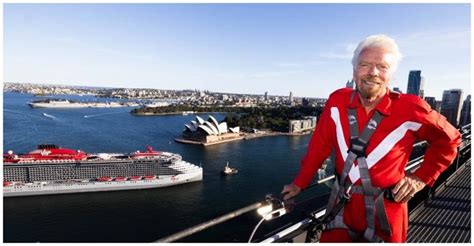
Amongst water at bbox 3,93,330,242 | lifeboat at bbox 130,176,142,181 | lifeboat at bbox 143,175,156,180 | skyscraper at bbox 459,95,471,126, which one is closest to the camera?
water at bbox 3,93,330,242

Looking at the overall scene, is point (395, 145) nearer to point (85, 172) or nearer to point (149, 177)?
point (149, 177)

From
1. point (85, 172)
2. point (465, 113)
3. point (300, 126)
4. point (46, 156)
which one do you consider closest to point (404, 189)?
point (85, 172)

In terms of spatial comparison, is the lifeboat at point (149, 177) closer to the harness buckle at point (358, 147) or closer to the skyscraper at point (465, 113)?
the harness buckle at point (358, 147)

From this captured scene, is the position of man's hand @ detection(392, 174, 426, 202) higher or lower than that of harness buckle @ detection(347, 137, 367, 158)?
lower

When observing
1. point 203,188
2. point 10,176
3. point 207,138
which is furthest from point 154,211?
point 207,138

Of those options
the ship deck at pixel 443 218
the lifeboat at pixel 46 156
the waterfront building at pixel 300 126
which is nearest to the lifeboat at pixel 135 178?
the lifeboat at pixel 46 156

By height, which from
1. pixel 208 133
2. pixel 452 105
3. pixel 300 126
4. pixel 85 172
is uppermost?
pixel 452 105

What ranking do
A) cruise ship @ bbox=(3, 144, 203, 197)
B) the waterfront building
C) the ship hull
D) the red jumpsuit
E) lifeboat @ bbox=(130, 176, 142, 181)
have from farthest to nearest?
the waterfront building
lifeboat @ bbox=(130, 176, 142, 181)
cruise ship @ bbox=(3, 144, 203, 197)
the ship hull
the red jumpsuit

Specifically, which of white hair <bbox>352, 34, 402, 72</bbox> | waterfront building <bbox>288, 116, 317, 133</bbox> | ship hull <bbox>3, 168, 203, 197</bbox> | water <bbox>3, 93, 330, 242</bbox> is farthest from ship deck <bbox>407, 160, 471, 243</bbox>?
waterfront building <bbox>288, 116, 317, 133</bbox>

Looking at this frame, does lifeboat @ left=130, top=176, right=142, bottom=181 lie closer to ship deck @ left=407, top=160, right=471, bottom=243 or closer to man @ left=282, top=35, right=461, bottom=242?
ship deck @ left=407, top=160, right=471, bottom=243
